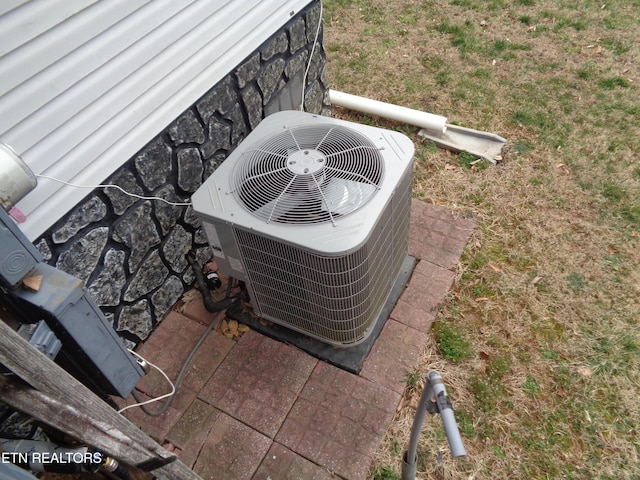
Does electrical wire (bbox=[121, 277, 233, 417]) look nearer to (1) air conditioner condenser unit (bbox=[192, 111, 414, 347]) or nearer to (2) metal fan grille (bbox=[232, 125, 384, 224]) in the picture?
(1) air conditioner condenser unit (bbox=[192, 111, 414, 347])

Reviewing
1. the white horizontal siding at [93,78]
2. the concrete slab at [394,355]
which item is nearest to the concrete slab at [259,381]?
the concrete slab at [394,355]

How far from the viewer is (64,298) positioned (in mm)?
1399

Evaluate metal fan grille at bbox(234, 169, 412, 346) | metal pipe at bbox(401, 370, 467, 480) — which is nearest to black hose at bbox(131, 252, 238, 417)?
metal fan grille at bbox(234, 169, 412, 346)

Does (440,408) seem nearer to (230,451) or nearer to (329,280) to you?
(329,280)

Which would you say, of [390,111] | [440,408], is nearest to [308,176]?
[440,408]

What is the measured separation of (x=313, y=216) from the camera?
6.20ft

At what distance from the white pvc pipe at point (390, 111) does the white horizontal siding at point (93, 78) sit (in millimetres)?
1719

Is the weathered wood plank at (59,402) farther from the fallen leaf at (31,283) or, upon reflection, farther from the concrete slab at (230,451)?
the concrete slab at (230,451)

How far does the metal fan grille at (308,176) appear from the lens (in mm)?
1914

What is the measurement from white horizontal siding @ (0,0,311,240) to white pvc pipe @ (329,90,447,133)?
67.7 inches

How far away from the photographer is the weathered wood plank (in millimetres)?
1032

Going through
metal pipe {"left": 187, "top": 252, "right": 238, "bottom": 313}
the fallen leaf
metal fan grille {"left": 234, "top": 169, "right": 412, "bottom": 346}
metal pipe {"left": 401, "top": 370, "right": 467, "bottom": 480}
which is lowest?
metal pipe {"left": 187, "top": 252, "right": 238, "bottom": 313}

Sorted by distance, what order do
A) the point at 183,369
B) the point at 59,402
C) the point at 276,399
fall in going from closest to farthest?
the point at 59,402, the point at 276,399, the point at 183,369

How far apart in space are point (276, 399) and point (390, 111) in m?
2.68
